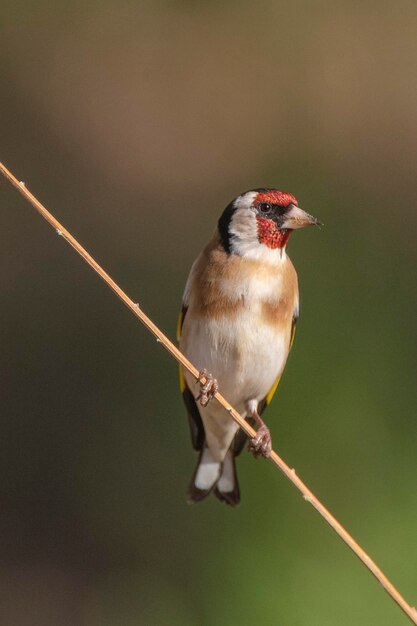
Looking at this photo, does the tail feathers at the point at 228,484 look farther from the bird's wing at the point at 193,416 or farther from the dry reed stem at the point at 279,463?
the dry reed stem at the point at 279,463

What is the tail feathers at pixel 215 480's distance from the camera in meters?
2.97

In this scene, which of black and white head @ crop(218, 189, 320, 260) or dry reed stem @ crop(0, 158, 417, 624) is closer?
dry reed stem @ crop(0, 158, 417, 624)

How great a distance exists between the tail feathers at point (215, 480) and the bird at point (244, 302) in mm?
387

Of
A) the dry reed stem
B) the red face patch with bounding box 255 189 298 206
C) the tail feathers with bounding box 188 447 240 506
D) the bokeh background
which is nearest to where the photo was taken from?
the dry reed stem

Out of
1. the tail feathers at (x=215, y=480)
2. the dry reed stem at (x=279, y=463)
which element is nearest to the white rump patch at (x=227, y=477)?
the tail feathers at (x=215, y=480)

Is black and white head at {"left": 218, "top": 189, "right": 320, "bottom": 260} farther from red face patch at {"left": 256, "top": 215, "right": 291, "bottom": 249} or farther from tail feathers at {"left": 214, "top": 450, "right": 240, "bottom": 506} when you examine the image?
tail feathers at {"left": 214, "top": 450, "right": 240, "bottom": 506}

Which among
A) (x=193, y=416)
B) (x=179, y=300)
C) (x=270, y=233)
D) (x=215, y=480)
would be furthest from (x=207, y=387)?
(x=179, y=300)

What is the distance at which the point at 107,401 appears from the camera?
427 centimetres

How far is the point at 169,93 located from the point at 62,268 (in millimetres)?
1431

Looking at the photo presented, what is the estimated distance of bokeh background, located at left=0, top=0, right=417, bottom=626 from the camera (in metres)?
3.39

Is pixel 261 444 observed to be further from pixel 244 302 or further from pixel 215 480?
pixel 215 480

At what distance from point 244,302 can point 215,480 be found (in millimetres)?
724

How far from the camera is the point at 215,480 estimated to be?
298 centimetres

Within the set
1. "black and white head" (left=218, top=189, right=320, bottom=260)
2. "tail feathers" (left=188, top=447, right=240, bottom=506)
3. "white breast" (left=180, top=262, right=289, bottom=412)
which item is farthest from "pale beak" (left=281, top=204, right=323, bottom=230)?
"tail feathers" (left=188, top=447, right=240, bottom=506)
